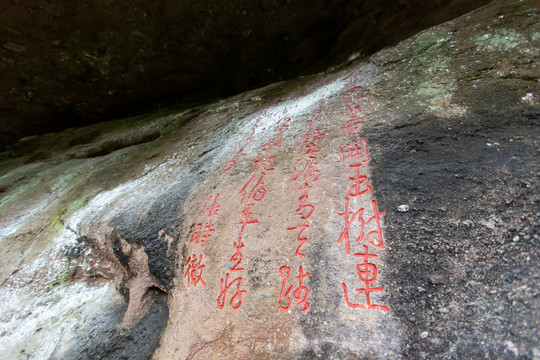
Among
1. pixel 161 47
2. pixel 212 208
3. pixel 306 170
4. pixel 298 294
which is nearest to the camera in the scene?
pixel 298 294

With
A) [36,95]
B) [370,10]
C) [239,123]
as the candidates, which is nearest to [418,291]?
[239,123]

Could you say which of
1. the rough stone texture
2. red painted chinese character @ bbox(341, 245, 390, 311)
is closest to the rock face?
red painted chinese character @ bbox(341, 245, 390, 311)

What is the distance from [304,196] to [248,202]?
1.81 feet

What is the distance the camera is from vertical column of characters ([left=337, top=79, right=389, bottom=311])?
5.46ft

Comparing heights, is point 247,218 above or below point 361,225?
above

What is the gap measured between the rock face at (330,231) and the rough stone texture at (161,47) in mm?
2307

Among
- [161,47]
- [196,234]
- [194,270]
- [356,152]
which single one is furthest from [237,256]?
[161,47]

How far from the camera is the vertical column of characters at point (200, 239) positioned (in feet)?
7.62

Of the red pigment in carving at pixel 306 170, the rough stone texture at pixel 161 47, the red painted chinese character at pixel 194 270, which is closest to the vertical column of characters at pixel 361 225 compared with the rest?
the red pigment in carving at pixel 306 170

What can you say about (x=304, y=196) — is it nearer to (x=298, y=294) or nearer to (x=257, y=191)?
(x=257, y=191)

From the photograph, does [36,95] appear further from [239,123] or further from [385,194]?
[385,194]

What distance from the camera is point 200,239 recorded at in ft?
8.28

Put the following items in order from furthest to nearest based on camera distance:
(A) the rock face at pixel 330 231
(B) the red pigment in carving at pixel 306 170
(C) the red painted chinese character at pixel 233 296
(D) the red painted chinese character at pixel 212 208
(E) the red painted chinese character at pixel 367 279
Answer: (D) the red painted chinese character at pixel 212 208 < (B) the red pigment in carving at pixel 306 170 < (C) the red painted chinese character at pixel 233 296 < (E) the red painted chinese character at pixel 367 279 < (A) the rock face at pixel 330 231

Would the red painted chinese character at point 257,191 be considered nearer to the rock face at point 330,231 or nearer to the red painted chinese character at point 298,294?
the rock face at point 330,231
